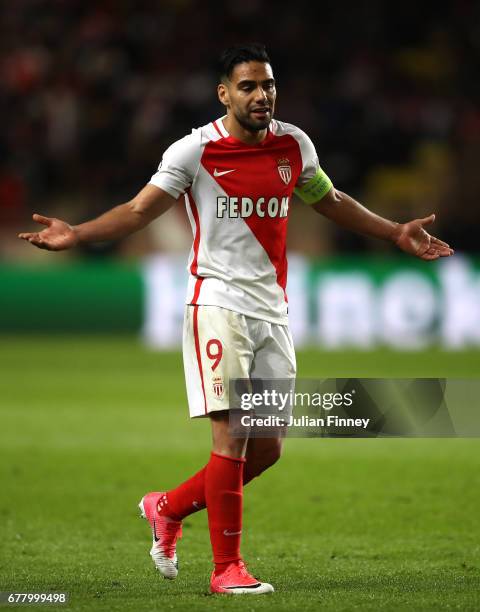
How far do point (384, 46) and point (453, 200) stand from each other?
3866 millimetres

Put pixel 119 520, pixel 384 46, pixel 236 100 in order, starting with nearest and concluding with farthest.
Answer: pixel 236 100, pixel 119 520, pixel 384 46

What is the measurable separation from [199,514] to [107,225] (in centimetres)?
276

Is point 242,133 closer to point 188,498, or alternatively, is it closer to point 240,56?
point 240,56

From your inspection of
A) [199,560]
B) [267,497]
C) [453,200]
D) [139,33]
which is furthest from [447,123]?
[199,560]

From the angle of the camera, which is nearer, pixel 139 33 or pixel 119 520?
pixel 119 520

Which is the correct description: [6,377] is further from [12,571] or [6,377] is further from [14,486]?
[12,571]

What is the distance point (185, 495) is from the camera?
17.1 ft

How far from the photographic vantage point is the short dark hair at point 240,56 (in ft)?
16.4

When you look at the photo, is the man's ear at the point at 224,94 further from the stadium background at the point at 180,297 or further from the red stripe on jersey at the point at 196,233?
the stadium background at the point at 180,297

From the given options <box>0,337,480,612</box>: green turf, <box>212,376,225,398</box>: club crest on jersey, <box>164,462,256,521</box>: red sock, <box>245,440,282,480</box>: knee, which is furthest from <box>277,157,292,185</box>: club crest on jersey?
<box>0,337,480,612</box>: green turf

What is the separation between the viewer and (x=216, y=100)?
18.6m

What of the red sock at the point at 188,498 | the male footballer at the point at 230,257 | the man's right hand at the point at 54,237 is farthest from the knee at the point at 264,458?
the man's right hand at the point at 54,237

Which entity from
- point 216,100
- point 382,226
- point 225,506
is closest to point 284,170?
point 382,226

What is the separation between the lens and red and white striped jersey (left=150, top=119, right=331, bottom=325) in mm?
5023
